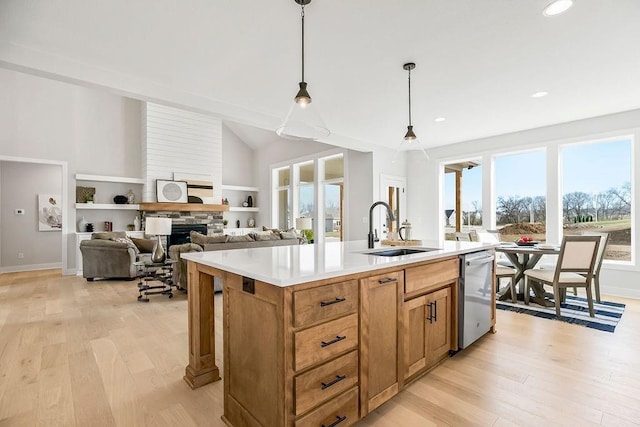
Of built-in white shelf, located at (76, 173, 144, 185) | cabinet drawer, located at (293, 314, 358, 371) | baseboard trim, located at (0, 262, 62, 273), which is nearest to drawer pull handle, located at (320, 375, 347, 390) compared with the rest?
cabinet drawer, located at (293, 314, 358, 371)

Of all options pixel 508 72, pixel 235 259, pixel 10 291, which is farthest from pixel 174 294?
pixel 508 72

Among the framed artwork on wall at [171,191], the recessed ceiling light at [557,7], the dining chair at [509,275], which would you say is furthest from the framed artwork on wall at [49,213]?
the recessed ceiling light at [557,7]

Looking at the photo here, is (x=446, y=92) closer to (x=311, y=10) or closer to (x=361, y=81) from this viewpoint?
(x=361, y=81)

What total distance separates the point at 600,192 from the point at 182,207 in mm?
8075

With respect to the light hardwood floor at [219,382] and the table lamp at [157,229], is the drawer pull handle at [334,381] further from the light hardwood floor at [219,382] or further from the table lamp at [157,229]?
the table lamp at [157,229]

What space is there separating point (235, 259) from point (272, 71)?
2204 mm

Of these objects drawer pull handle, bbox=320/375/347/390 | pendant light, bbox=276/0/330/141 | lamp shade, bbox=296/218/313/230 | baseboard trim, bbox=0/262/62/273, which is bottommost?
baseboard trim, bbox=0/262/62/273

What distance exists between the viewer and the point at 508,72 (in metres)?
3.22

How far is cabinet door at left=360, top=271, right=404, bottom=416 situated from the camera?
1.63 meters

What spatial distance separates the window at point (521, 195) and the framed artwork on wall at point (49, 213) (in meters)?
9.21

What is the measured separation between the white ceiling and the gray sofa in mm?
1698

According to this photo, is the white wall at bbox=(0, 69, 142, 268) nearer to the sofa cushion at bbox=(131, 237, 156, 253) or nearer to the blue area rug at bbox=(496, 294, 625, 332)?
the sofa cushion at bbox=(131, 237, 156, 253)

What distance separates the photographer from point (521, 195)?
554 cm

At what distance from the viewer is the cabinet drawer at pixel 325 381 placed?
1.35m
